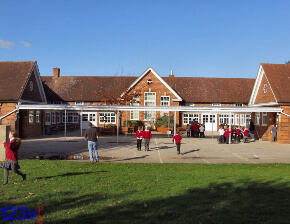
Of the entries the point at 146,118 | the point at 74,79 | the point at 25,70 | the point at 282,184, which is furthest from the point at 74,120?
the point at 282,184

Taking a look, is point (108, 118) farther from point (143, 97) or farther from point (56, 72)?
point (56, 72)

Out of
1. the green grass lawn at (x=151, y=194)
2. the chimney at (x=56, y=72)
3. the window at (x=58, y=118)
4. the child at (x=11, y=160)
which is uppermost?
the chimney at (x=56, y=72)

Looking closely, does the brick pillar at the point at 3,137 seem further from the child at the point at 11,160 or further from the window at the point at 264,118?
the window at the point at 264,118

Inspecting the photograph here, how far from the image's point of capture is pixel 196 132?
2781cm

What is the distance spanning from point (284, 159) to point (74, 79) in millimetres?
33207

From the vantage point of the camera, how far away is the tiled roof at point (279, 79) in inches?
920

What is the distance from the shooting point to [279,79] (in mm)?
25312

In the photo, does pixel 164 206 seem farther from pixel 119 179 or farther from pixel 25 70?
pixel 25 70

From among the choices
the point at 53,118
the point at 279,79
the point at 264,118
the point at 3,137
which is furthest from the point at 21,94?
the point at 279,79

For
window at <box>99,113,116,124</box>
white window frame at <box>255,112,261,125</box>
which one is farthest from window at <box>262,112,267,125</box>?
window at <box>99,113,116,124</box>

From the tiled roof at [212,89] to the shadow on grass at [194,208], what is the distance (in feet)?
104

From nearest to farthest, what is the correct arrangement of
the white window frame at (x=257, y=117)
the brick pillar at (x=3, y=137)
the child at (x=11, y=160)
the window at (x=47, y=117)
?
the child at (x=11, y=160) < the brick pillar at (x=3, y=137) < the white window frame at (x=257, y=117) < the window at (x=47, y=117)

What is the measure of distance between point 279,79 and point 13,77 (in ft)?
72.4

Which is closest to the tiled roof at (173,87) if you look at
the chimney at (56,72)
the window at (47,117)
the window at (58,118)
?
the chimney at (56,72)
